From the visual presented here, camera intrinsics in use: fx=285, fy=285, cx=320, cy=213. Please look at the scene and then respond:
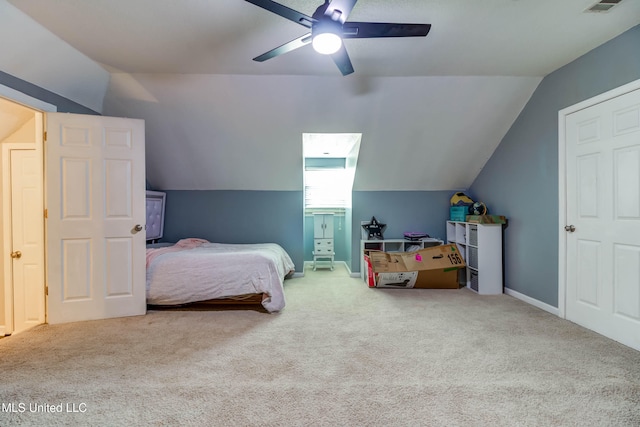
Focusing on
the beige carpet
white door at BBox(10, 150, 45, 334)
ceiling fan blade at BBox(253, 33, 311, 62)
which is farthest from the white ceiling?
the beige carpet

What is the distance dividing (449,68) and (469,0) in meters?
1.13

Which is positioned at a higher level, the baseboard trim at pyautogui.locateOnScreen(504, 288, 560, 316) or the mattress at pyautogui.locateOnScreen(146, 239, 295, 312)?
the mattress at pyautogui.locateOnScreen(146, 239, 295, 312)

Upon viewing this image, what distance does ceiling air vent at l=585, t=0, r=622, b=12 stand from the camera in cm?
201

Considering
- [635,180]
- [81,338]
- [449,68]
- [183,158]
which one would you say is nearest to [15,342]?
[81,338]

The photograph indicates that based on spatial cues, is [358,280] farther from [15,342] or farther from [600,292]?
[15,342]

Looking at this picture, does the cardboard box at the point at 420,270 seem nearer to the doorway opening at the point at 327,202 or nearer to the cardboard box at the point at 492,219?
the cardboard box at the point at 492,219

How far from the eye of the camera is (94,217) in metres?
2.86

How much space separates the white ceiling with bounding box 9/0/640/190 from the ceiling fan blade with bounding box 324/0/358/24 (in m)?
0.47

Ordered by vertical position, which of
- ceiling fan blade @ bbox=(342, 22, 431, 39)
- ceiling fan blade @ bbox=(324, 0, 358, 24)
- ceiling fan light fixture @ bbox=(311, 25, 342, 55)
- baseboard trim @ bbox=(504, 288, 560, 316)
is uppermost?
ceiling fan blade @ bbox=(324, 0, 358, 24)

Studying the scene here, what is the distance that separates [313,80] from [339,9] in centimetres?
166

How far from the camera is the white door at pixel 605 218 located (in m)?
2.32

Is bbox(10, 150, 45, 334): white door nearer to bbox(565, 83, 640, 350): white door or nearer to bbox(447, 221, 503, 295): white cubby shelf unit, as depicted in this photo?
bbox(447, 221, 503, 295): white cubby shelf unit

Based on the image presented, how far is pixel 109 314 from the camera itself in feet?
9.54

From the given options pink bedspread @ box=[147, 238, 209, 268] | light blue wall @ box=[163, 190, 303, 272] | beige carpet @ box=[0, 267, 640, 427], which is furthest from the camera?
light blue wall @ box=[163, 190, 303, 272]
